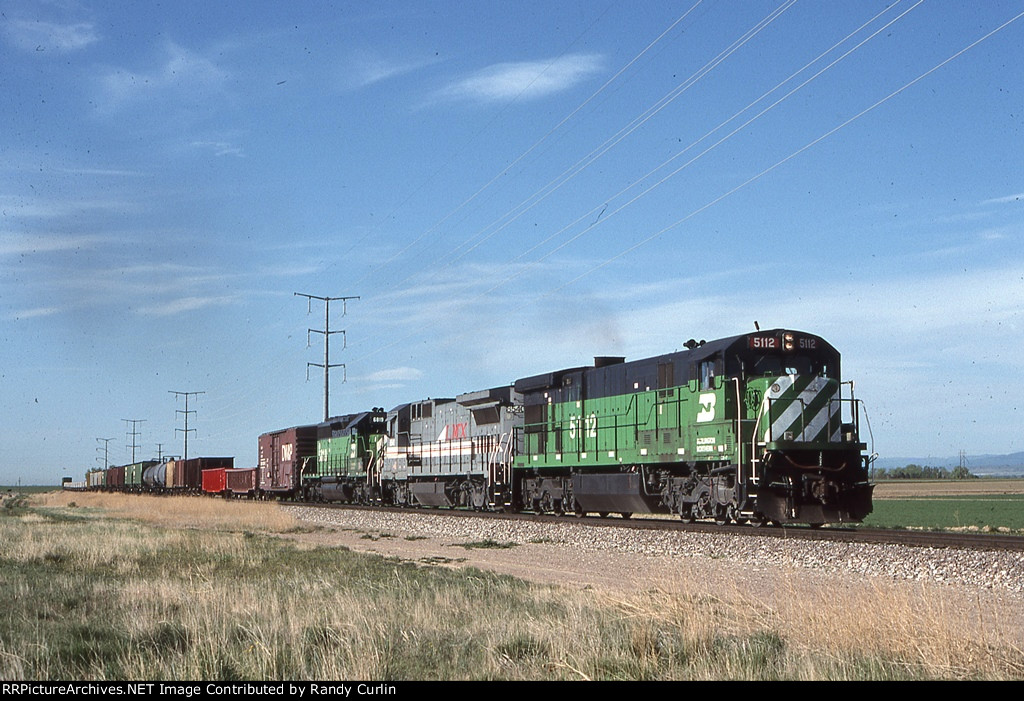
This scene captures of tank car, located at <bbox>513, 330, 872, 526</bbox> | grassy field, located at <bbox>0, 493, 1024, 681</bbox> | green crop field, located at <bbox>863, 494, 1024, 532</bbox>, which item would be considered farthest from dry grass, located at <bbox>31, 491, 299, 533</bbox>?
green crop field, located at <bbox>863, 494, 1024, 532</bbox>

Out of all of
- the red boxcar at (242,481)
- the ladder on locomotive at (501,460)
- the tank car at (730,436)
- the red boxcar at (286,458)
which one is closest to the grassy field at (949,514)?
the tank car at (730,436)

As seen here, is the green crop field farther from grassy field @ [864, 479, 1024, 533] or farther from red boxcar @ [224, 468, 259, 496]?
red boxcar @ [224, 468, 259, 496]

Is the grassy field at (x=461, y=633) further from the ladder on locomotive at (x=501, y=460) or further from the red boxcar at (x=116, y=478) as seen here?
the red boxcar at (x=116, y=478)

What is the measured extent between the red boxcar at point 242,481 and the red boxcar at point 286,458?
2.75ft

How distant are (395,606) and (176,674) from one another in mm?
3654

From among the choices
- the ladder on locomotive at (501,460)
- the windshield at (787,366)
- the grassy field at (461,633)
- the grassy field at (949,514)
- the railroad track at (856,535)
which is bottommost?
the grassy field at (949,514)

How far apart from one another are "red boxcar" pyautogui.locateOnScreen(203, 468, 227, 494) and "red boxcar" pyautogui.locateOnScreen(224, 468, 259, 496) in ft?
3.30

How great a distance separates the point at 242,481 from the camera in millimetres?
58156

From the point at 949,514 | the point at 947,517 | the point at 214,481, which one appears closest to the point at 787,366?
the point at 947,517

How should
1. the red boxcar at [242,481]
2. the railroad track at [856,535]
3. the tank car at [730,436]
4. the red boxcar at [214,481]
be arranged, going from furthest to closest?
the red boxcar at [214,481], the red boxcar at [242,481], the tank car at [730,436], the railroad track at [856,535]

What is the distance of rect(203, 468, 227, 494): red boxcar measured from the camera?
203 feet

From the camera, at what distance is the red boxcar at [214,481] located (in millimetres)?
61875

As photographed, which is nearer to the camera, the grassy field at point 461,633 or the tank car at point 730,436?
the grassy field at point 461,633

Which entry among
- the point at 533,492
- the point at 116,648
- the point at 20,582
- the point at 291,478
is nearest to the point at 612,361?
the point at 533,492
